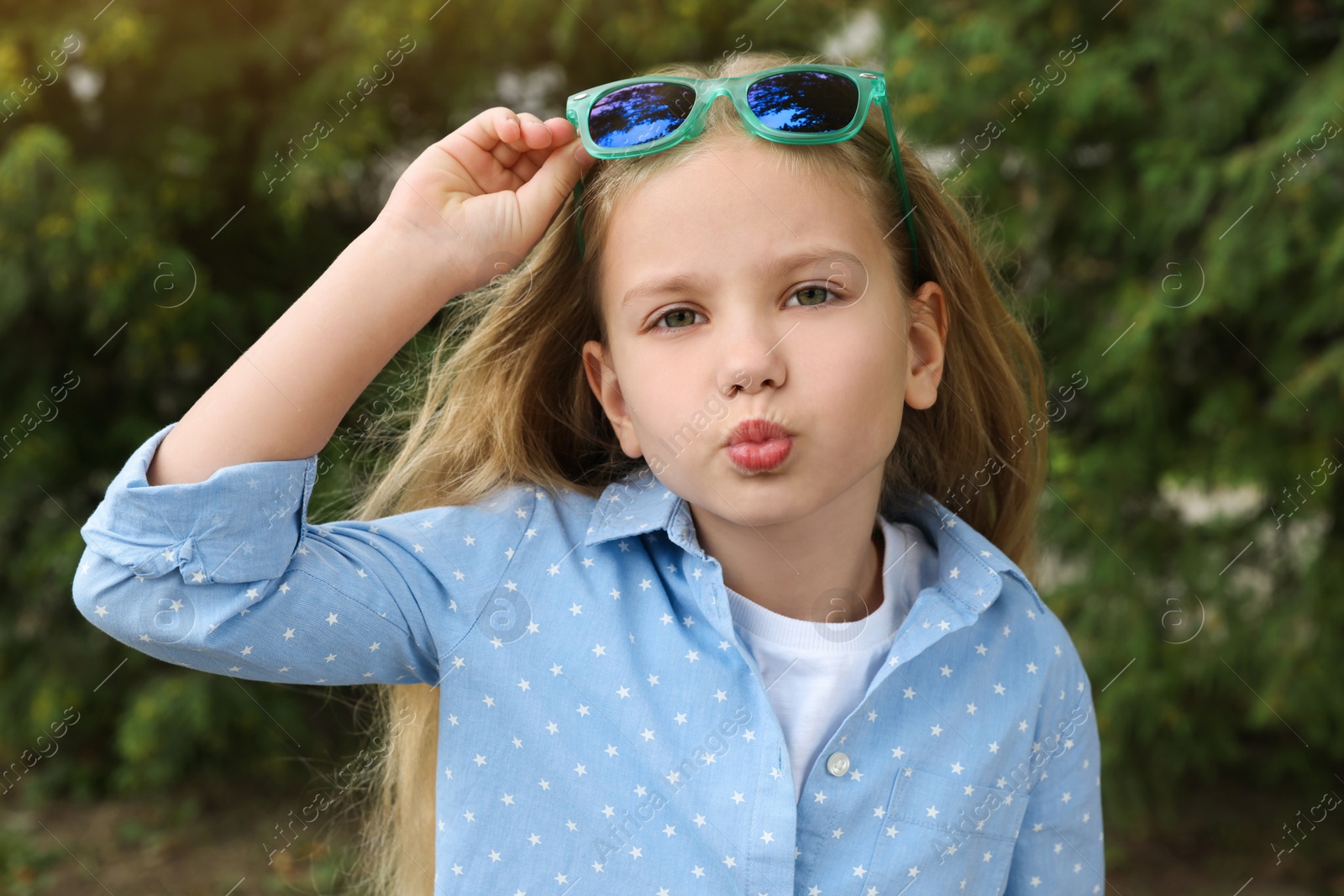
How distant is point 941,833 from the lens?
1.63 m

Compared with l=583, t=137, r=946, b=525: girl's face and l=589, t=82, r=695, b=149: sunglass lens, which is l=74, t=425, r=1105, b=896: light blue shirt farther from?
l=589, t=82, r=695, b=149: sunglass lens

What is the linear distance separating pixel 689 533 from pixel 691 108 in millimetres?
612

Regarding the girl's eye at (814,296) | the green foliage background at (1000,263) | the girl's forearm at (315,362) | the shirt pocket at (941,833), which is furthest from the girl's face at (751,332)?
the green foliage background at (1000,263)

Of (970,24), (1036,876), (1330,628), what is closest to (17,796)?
(1036,876)

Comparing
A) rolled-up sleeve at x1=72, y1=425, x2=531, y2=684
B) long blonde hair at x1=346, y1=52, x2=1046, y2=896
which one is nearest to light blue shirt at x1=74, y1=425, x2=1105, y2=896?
rolled-up sleeve at x1=72, y1=425, x2=531, y2=684

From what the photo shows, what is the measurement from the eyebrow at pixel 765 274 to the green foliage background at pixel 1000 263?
5.89 feet

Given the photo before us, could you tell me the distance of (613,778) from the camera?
154 centimetres

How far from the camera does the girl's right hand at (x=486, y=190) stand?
1.52 meters

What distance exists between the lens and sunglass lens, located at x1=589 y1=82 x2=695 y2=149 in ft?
5.24

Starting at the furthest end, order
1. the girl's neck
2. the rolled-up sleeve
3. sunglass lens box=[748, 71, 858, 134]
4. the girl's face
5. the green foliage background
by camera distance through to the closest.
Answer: the green foliage background
the girl's neck
sunglass lens box=[748, 71, 858, 134]
the girl's face
the rolled-up sleeve

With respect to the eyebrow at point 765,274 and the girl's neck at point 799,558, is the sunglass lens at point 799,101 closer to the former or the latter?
the eyebrow at point 765,274

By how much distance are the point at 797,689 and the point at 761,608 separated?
0.13 metres

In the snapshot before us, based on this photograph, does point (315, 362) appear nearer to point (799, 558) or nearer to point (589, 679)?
point (589, 679)

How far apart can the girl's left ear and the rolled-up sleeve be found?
742 mm
